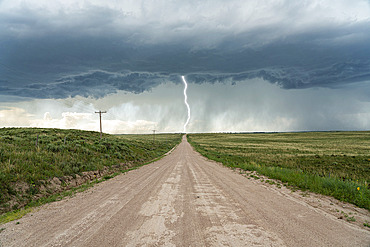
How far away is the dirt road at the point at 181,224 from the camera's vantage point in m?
4.58

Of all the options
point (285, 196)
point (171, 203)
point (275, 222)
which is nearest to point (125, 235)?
point (171, 203)

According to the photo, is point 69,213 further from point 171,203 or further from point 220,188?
point 220,188

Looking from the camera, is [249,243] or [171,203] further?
[171,203]

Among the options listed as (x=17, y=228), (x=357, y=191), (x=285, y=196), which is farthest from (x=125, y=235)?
(x=357, y=191)

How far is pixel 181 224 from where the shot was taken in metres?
5.48

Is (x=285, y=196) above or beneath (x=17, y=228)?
beneath

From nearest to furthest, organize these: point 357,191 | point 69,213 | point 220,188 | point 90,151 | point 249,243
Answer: point 249,243, point 69,213, point 357,191, point 220,188, point 90,151

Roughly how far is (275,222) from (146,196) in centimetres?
543

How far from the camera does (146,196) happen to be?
27.9 feet

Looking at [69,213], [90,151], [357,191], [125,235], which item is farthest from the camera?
[90,151]

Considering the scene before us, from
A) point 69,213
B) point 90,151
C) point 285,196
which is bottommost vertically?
point 285,196

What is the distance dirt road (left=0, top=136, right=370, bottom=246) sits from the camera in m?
4.58

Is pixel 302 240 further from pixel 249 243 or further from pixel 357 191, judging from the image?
pixel 357 191

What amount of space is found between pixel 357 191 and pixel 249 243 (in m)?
7.67
